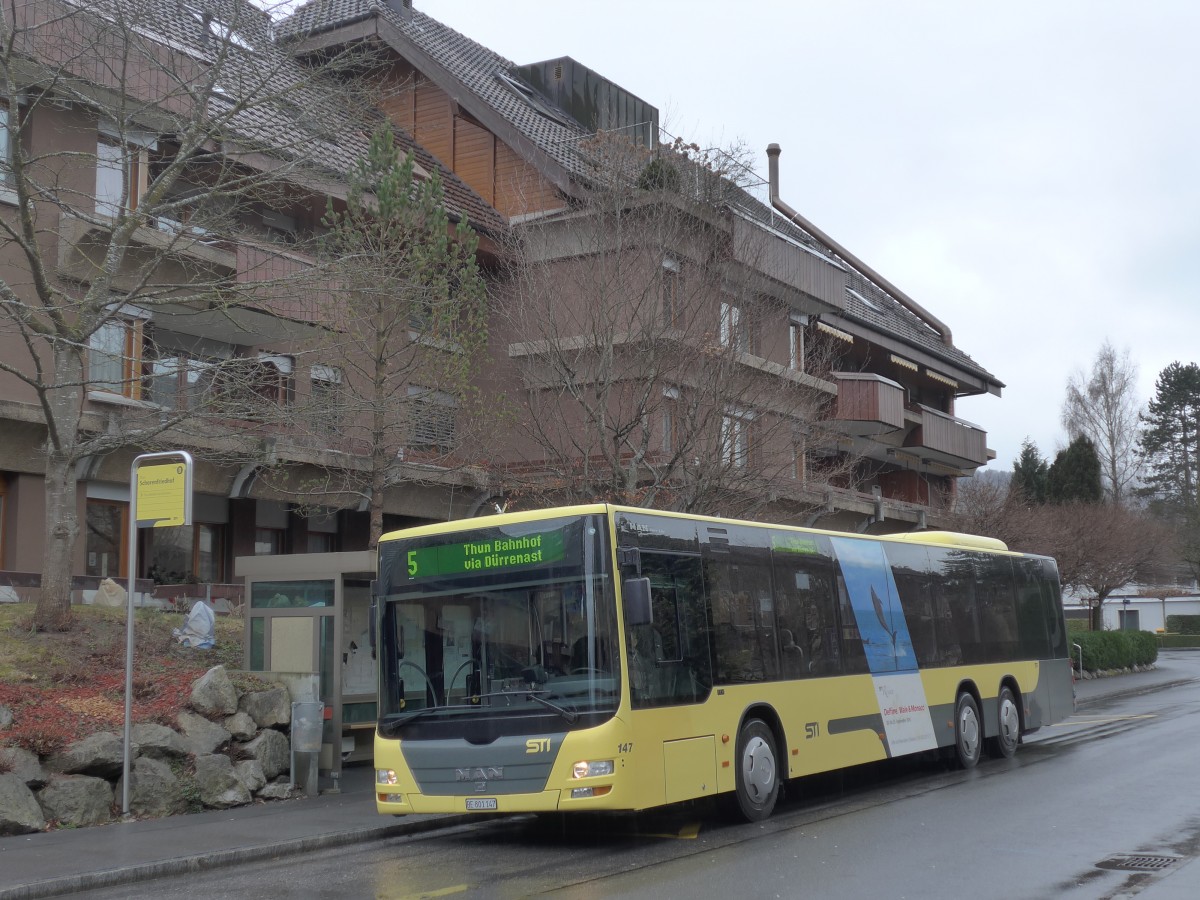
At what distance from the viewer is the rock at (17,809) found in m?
11.9

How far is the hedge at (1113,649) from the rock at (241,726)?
2977 cm

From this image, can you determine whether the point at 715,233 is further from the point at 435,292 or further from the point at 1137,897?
the point at 1137,897

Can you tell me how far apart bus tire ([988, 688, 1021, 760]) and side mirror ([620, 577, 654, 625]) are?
9.14 metres

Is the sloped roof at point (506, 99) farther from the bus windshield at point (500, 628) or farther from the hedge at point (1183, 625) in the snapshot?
Result: the hedge at point (1183, 625)

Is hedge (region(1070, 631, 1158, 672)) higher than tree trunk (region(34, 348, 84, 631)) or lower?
lower

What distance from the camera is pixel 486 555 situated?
11.4 m

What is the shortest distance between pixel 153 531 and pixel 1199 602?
79095 mm

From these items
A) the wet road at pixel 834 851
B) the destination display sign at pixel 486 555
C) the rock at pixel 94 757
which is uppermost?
the destination display sign at pixel 486 555

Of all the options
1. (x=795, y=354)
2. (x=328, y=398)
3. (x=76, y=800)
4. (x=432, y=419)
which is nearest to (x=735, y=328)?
(x=795, y=354)

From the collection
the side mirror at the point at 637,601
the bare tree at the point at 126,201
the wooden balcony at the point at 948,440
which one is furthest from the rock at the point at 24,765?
the wooden balcony at the point at 948,440

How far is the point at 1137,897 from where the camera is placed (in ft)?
27.0

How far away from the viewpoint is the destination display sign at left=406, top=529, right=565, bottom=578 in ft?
36.4

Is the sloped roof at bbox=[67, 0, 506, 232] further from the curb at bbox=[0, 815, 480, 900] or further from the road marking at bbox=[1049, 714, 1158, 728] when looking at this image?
the road marking at bbox=[1049, 714, 1158, 728]

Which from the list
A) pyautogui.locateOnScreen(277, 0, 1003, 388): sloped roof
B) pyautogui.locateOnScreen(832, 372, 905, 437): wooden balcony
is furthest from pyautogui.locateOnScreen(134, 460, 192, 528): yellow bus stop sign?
pyautogui.locateOnScreen(832, 372, 905, 437): wooden balcony
